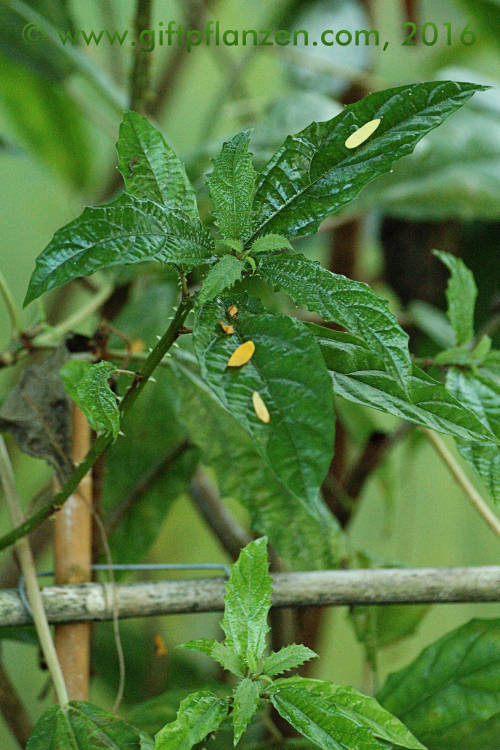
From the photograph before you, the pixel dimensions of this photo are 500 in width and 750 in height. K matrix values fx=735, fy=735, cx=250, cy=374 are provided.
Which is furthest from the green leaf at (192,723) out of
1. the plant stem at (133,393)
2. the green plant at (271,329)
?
the plant stem at (133,393)

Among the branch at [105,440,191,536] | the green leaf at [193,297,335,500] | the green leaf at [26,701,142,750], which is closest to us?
the green leaf at [193,297,335,500]

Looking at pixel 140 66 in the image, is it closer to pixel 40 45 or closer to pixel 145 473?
pixel 40 45

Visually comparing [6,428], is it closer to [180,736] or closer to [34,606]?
[34,606]

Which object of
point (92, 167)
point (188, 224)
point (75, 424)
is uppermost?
point (92, 167)

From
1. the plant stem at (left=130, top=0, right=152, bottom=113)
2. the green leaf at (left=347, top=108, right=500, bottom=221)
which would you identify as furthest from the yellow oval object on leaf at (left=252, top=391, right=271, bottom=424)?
the green leaf at (left=347, top=108, right=500, bottom=221)

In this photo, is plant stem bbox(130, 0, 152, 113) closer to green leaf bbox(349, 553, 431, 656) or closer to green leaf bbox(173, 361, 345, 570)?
green leaf bbox(173, 361, 345, 570)

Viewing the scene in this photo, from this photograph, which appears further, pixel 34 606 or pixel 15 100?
pixel 15 100

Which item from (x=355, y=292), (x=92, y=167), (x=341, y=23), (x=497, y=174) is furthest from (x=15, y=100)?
(x=355, y=292)
